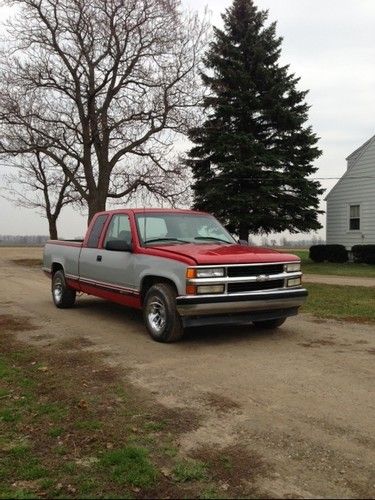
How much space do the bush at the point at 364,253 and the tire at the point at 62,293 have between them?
16478 mm

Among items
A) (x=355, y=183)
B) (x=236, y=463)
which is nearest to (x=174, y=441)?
(x=236, y=463)

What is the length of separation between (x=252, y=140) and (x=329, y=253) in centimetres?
678

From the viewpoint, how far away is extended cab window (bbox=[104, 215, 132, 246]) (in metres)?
8.33

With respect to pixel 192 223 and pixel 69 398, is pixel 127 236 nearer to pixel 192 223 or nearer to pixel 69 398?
pixel 192 223

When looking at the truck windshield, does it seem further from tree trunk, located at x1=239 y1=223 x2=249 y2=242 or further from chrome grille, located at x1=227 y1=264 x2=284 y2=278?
tree trunk, located at x1=239 y1=223 x2=249 y2=242

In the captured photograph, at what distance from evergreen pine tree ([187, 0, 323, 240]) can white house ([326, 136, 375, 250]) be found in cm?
160

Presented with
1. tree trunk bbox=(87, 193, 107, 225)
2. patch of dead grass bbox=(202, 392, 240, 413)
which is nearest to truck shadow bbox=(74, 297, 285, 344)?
patch of dead grass bbox=(202, 392, 240, 413)

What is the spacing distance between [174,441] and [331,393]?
6.00 feet

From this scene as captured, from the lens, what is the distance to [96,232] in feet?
30.7

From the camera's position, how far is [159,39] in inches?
1010

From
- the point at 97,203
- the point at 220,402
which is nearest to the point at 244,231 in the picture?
the point at 97,203

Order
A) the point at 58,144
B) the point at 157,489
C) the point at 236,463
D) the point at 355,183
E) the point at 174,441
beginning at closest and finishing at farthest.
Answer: the point at 157,489
the point at 236,463
the point at 174,441
the point at 355,183
the point at 58,144

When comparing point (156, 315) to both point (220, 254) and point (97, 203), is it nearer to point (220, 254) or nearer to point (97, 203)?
point (220, 254)

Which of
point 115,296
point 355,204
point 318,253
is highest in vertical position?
point 355,204
